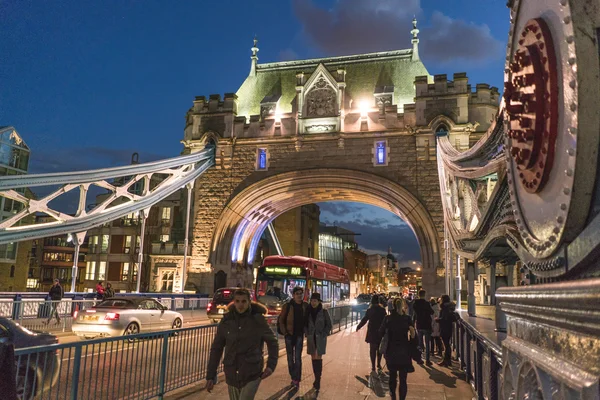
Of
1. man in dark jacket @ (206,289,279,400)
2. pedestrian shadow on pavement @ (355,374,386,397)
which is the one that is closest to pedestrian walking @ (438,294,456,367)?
pedestrian shadow on pavement @ (355,374,386,397)

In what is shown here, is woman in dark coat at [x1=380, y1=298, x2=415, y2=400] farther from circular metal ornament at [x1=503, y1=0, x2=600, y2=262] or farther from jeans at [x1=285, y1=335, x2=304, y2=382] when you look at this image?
circular metal ornament at [x1=503, y1=0, x2=600, y2=262]

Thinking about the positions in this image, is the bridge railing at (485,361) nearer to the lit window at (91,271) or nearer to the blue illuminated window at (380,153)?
the blue illuminated window at (380,153)

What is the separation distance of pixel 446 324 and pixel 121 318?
7.54 metres

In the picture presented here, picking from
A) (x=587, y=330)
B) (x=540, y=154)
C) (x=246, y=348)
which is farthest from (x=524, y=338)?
(x=246, y=348)

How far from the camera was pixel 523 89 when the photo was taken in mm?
2301

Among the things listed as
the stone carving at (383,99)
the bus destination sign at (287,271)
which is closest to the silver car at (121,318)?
the bus destination sign at (287,271)

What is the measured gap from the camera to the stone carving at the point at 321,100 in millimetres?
26906

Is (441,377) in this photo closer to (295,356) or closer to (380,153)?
(295,356)

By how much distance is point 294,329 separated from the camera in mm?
7602

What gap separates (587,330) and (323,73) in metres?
27.4

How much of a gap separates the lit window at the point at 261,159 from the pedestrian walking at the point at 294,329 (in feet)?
64.2

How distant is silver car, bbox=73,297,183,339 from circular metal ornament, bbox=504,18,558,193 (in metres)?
11.2

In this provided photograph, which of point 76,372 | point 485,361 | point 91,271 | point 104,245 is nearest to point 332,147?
point 485,361

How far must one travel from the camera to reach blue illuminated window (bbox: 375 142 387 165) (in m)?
25.4
